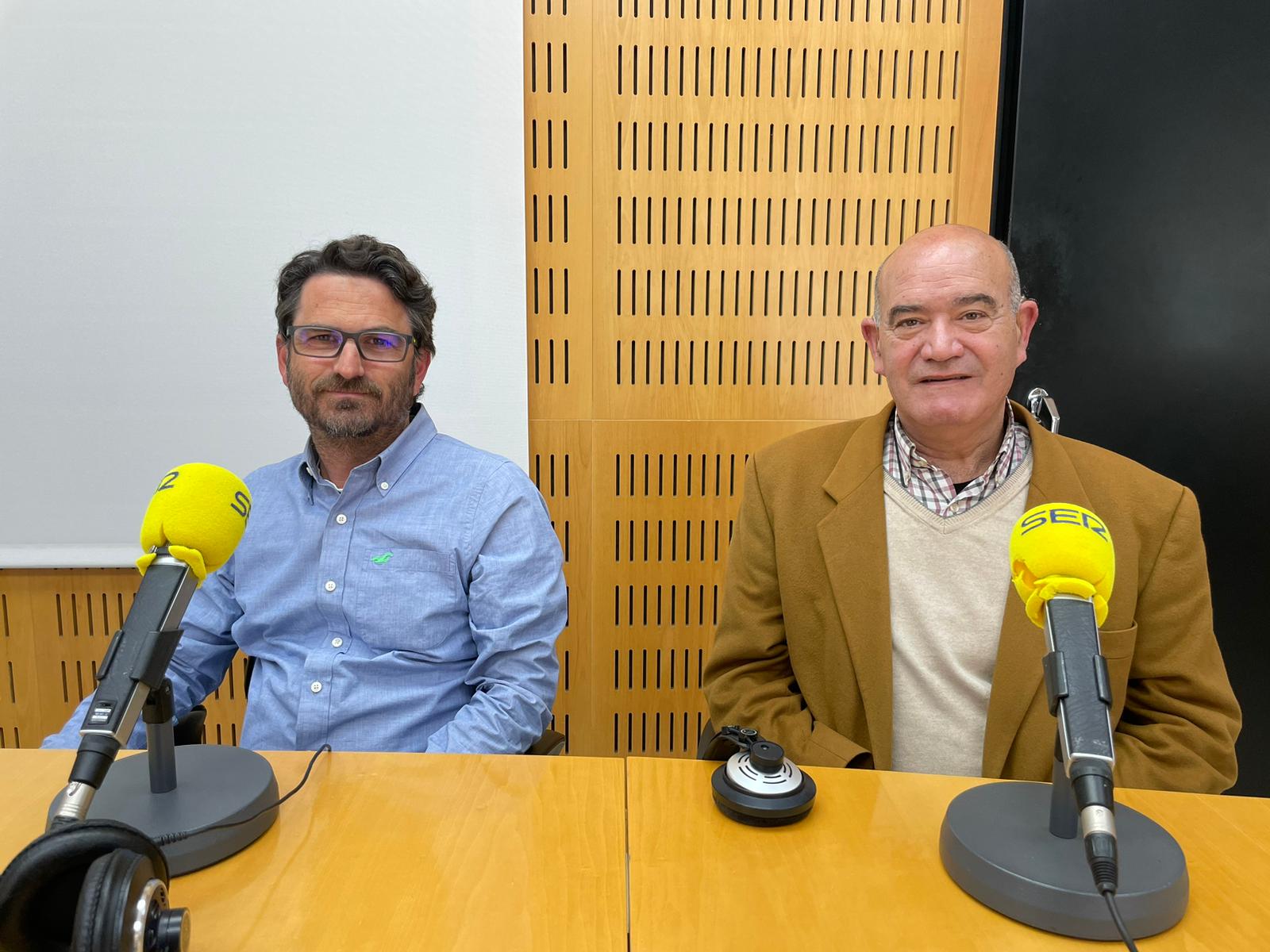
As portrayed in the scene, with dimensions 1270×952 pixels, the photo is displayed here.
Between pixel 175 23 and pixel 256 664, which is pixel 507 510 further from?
pixel 175 23

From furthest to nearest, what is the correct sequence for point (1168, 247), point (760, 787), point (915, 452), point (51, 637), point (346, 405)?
point (51, 637)
point (1168, 247)
point (346, 405)
point (915, 452)
point (760, 787)

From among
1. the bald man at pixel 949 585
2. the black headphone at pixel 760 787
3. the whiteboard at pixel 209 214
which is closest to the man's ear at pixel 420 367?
the whiteboard at pixel 209 214

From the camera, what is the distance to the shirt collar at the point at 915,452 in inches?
70.5

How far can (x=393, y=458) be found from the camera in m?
1.91

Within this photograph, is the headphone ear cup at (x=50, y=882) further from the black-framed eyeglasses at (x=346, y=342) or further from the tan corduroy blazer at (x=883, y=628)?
the black-framed eyeglasses at (x=346, y=342)

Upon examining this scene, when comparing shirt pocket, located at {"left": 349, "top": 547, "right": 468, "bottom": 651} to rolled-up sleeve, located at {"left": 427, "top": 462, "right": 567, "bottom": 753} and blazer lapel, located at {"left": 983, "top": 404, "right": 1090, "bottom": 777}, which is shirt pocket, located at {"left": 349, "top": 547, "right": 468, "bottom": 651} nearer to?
rolled-up sleeve, located at {"left": 427, "top": 462, "right": 567, "bottom": 753}

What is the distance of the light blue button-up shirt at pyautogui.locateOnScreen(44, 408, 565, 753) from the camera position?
5.92 ft

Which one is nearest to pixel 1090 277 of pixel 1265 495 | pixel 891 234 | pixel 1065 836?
pixel 891 234

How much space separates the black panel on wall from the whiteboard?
175cm

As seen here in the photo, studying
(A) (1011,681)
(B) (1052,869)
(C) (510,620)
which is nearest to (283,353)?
(C) (510,620)

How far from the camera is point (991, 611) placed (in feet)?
5.57

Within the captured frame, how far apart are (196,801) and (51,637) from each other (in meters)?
2.38

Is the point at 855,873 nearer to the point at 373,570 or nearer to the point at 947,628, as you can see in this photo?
the point at 947,628

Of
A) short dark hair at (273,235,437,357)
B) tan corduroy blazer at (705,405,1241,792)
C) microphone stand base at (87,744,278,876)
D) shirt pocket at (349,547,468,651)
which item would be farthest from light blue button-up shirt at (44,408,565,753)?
microphone stand base at (87,744,278,876)
